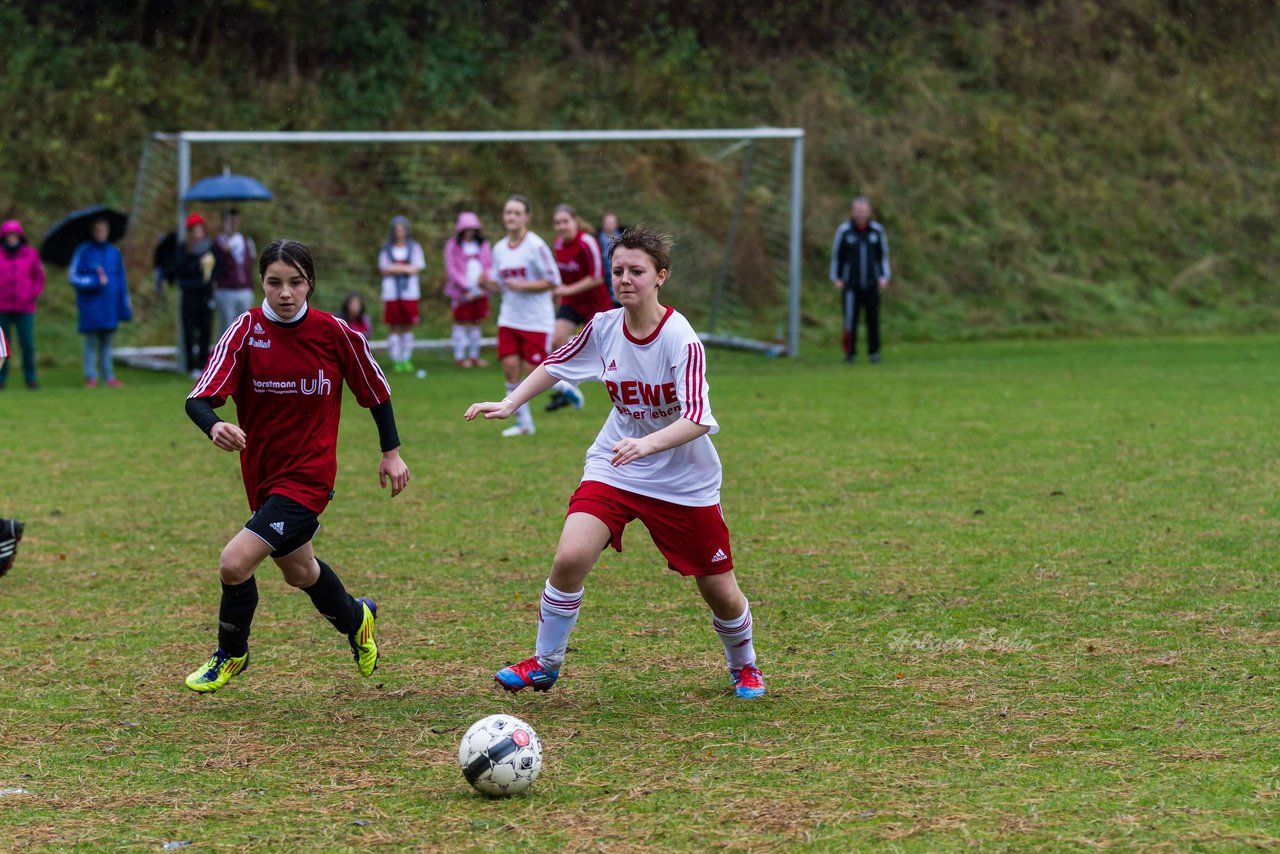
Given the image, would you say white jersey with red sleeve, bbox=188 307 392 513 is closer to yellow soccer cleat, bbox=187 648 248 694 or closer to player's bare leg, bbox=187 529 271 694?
player's bare leg, bbox=187 529 271 694

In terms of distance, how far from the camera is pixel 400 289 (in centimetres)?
1816

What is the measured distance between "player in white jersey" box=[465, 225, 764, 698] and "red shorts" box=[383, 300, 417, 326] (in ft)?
43.5

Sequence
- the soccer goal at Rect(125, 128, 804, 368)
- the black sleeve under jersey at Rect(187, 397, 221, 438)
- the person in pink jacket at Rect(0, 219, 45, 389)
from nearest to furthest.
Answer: the black sleeve under jersey at Rect(187, 397, 221, 438), the person in pink jacket at Rect(0, 219, 45, 389), the soccer goal at Rect(125, 128, 804, 368)

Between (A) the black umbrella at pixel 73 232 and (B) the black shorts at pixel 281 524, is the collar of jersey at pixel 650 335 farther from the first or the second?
(A) the black umbrella at pixel 73 232

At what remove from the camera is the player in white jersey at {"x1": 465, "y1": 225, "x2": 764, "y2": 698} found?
496cm

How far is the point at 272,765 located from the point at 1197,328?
22.0 meters

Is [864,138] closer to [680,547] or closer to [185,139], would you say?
[185,139]

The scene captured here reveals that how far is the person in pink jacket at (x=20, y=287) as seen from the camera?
53.8 ft

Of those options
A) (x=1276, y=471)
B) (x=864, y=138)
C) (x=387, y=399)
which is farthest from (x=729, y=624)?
(x=864, y=138)

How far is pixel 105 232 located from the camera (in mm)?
17125

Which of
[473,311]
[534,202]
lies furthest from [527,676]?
[534,202]

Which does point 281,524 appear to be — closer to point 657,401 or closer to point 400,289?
point 657,401

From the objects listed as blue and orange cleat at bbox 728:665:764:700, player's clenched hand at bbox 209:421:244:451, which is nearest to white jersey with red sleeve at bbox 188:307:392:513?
player's clenched hand at bbox 209:421:244:451

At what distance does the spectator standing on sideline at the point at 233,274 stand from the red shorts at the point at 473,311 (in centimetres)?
270
